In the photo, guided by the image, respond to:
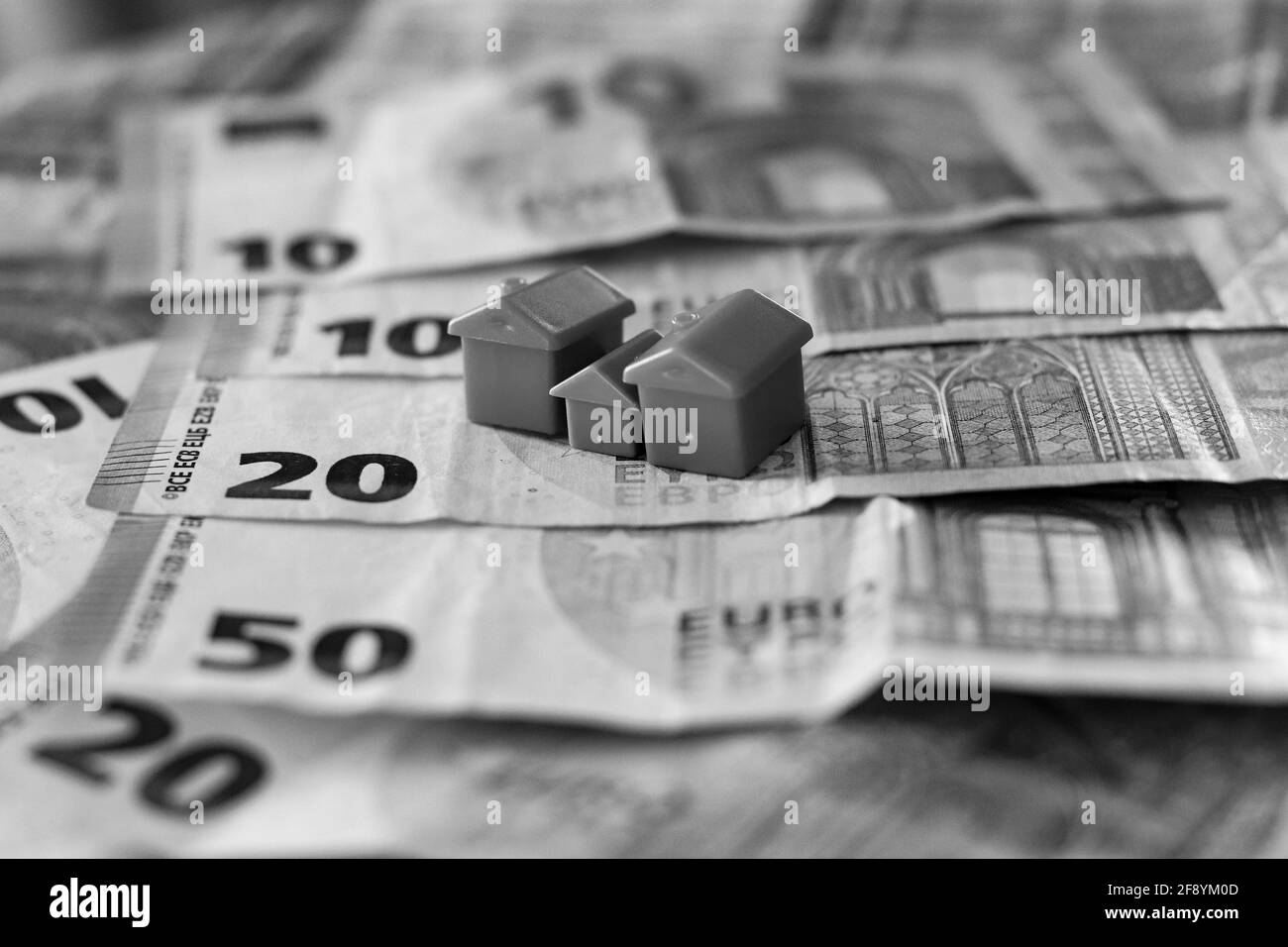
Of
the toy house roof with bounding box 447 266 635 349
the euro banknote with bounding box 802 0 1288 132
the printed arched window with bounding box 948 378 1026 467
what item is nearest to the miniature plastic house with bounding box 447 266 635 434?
the toy house roof with bounding box 447 266 635 349

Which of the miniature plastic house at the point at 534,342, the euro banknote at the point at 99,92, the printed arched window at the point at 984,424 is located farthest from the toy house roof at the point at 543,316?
the euro banknote at the point at 99,92

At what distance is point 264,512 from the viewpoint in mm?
816

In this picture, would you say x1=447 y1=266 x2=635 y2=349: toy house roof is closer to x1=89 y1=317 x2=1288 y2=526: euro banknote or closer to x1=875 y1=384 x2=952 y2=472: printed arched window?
x1=89 y1=317 x2=1288 y2=526: euro banknote

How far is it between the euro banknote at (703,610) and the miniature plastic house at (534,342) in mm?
114

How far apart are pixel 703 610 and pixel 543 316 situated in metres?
0.23

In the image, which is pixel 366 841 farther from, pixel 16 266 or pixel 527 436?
pixel 16 266

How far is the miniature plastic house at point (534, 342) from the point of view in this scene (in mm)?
851

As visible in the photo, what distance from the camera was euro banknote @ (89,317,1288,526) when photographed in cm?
81

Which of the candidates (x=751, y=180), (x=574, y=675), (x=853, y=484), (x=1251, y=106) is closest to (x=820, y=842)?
(x=574, y=675)

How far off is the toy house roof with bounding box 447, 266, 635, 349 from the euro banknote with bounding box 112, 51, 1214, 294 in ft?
0.86

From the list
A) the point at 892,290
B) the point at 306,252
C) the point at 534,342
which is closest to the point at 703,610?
the point at 534,342

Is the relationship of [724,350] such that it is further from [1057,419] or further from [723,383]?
[1057,419]

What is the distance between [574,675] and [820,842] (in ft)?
0.46

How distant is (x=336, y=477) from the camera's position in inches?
33.5
